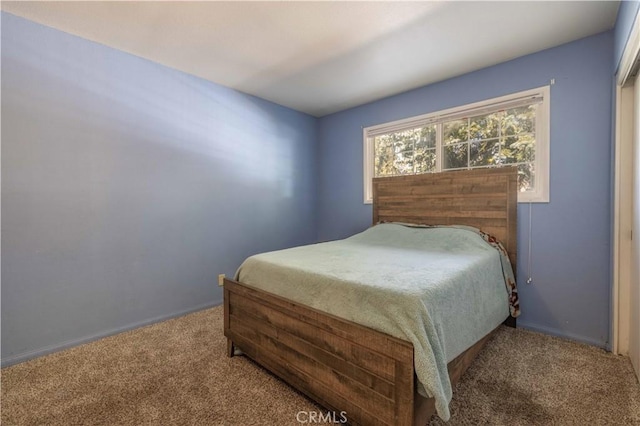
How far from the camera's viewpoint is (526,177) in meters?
2.40

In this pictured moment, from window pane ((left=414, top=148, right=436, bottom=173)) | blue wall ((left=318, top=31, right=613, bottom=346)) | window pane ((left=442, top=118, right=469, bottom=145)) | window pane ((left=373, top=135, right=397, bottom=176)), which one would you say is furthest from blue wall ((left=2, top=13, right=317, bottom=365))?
blue wall ((left=318, top=31, right=613, bottom=346))

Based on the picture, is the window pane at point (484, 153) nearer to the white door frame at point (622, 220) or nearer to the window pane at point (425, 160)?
the window pane at point (425, 160)

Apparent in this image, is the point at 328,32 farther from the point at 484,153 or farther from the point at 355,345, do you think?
the point at 355,345

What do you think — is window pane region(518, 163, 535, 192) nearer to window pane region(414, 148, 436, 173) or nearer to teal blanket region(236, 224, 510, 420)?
teal blanket region(236, 224, 510, 420)

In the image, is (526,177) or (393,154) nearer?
(526,177)

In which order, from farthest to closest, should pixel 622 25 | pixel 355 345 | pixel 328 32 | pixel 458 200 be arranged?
1. pixel 458 200
2. pixel 328 32
3. pixel 622 25
4. pixel 355 345

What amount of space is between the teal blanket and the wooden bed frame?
6 centimetres

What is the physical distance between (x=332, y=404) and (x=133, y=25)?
8.86ft

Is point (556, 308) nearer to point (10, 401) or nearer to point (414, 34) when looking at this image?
point (414, 34)

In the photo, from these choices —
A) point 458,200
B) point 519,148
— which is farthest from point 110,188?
point 519,148

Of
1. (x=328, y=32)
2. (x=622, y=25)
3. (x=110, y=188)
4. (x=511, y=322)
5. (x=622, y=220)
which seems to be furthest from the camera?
(x=511, y=322)

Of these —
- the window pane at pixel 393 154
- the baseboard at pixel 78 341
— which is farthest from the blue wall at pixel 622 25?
the baseboard at pixel 78 341

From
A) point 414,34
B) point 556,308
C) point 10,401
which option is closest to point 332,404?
point 10,401

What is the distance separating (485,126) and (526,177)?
605 millimetres
